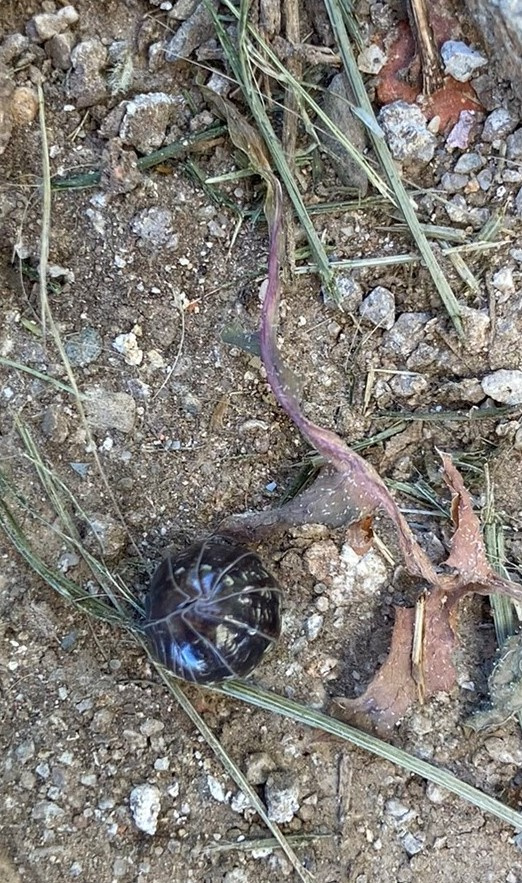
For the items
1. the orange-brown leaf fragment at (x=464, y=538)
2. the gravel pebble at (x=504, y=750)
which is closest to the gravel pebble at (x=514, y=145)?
the orange-brown leaf fragment at (x=464, y=538)

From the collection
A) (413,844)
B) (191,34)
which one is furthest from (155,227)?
(413,844)

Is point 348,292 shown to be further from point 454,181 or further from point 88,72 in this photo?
point 88,72

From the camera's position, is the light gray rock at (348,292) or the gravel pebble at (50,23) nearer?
the gravel pebble at (50,23)

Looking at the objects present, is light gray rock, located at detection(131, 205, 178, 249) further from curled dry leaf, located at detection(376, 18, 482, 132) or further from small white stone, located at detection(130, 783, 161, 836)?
small white stone, located at detection(130, 783, 161, 836)

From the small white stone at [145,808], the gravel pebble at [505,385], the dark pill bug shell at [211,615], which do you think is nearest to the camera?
the dark pill bug shell at [211,615]

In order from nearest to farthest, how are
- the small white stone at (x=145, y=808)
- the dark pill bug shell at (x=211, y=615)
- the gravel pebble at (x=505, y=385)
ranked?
the dark pill bug shell at (x=211, y=615) < the small white stone at (x=145, y=808) < the gravel pebble at (x=505, y=385)

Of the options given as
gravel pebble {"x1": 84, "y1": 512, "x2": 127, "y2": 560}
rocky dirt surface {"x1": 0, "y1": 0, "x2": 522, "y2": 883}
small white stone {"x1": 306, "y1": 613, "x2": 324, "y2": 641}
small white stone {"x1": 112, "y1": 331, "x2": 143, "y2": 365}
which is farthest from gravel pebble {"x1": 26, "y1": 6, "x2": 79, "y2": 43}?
small white stone {"x1": 306, "y1": 613, "x2": 324, "y2": 641}

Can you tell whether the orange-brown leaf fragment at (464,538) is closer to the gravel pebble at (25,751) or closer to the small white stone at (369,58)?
the small white stone at (369,58)

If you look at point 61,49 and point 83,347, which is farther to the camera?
point 83,347

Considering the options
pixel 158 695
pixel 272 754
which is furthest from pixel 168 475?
pixel 272 754
